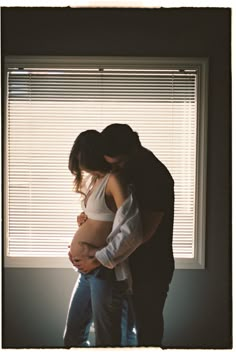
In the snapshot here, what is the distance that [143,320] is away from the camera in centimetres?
201

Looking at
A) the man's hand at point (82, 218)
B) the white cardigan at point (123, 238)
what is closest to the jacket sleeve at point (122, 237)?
the white cardigan at point (123, 238)

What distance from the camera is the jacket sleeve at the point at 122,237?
6.41 ft

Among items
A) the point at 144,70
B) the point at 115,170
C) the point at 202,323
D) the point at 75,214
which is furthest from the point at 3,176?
the point at 202,323

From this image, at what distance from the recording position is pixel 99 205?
1.97 meters

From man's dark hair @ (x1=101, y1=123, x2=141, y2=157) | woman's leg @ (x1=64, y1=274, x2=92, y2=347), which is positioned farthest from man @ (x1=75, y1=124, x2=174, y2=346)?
woman's leg @ (x1=64, y1=274, x2=92, y2=347)

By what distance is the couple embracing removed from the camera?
6.44ft

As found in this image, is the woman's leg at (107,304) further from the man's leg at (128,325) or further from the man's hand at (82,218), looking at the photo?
the man's hand at (82,218)

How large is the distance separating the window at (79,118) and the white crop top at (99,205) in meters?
0.08

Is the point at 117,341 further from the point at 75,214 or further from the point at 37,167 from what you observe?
the point at 37,167

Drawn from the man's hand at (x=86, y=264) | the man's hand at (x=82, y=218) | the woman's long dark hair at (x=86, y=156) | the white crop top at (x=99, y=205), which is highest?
the woman's long dark hair at (x=86, y=156)

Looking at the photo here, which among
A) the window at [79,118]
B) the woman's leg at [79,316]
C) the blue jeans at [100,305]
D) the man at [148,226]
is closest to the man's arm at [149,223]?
the man at [148,226]

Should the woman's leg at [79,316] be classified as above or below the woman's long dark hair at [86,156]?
below

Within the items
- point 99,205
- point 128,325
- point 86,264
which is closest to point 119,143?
point 99,205
